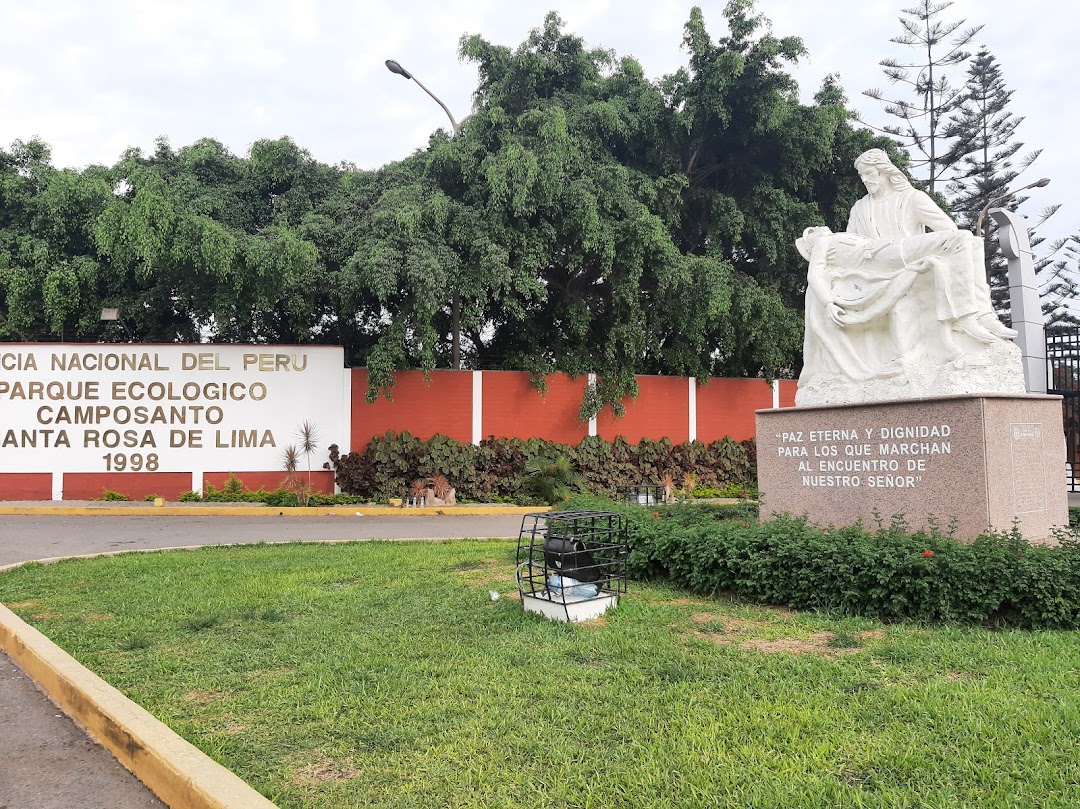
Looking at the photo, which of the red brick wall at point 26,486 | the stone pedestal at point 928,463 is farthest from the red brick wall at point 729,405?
the red brick wall at point 26,486

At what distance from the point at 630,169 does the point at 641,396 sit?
496cm

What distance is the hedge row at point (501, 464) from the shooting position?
15438 mm

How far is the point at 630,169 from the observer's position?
16969mm

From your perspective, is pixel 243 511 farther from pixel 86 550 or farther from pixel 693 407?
pixel 693 407

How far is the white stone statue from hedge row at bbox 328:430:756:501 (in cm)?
874

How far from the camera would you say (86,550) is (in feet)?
31.7

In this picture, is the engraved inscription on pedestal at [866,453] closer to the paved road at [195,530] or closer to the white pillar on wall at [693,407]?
the paved road at [195,530]

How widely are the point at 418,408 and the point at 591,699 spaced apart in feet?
42.4

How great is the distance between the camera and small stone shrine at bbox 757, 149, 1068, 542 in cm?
635

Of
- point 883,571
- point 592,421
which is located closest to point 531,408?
point 592,421

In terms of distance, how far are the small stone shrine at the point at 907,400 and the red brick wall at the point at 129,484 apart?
11933mm

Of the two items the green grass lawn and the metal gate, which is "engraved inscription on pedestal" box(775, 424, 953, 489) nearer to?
the green grass lawn

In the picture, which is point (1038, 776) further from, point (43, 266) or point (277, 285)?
point (43, 266)

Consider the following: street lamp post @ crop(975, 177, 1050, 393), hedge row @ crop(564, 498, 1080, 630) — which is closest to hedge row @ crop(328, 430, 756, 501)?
street lamp post @ crop(975, 177, 1050, 393)
